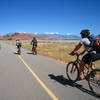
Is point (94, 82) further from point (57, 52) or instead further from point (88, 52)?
point (57, 52)

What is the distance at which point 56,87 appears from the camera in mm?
7434

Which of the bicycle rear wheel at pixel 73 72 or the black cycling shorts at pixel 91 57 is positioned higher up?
the black cycling shorts at pixel 91 57

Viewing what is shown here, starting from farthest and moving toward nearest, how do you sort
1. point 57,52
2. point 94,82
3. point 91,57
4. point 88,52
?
point 57,52 < point 88,52 < point 91,57 < point 94,82

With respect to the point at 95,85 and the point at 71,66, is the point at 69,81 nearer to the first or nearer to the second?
the point at 71,66

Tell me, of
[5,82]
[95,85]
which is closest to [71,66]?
[95,85]

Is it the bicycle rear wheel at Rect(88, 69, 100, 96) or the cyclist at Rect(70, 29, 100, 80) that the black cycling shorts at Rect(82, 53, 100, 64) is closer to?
the cyclist at Rect(70, 29, 100, 80)

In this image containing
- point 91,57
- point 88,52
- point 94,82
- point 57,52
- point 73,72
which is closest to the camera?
point 94,82

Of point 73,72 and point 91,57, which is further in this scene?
point 73,72

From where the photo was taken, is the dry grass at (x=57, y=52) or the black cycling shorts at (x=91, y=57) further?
the dry grass at (x=57, y=52)

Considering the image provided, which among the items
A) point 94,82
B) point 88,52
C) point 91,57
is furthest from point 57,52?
point 94,82

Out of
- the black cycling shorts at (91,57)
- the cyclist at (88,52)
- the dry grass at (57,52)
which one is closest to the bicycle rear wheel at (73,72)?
the cyclist at (88,52)

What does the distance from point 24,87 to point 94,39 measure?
2929mm

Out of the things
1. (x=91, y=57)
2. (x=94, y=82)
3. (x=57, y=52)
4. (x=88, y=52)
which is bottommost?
(x=57, y=52)

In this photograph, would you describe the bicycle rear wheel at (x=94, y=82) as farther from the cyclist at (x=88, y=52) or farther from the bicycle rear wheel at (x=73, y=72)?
the bicycle rear wheel at (x=73, y=72)
